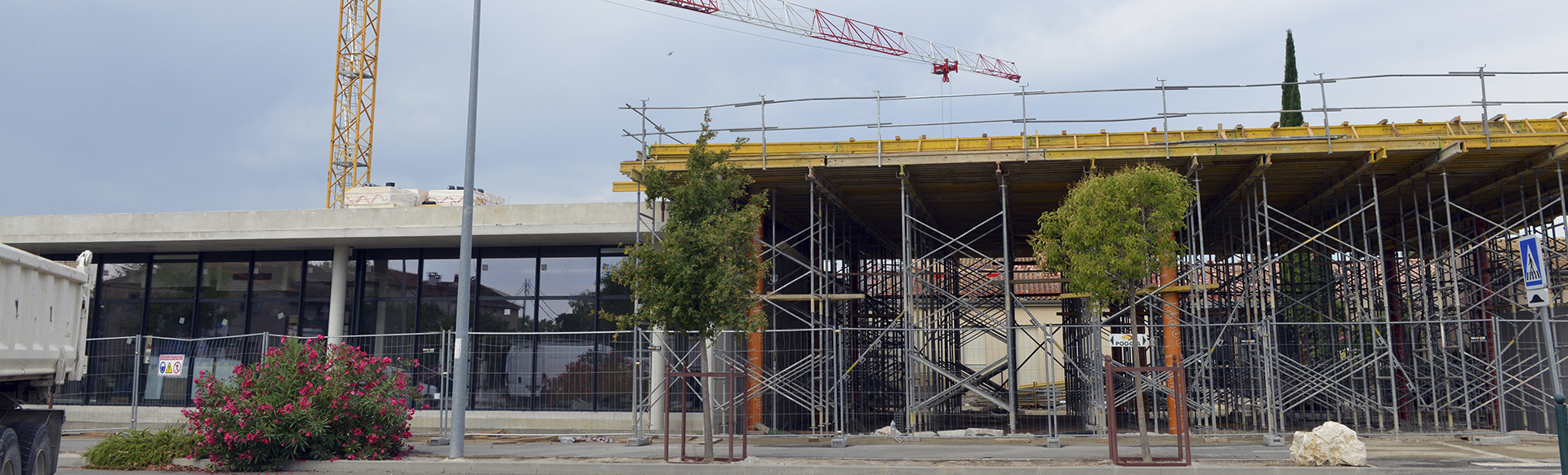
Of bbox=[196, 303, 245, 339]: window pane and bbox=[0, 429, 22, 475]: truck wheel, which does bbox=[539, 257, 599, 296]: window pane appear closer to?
bbox=[196, 303, 245, 339]: window pane

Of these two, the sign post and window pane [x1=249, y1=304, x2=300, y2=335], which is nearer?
the sign post

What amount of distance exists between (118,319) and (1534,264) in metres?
27.1

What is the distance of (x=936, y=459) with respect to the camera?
44.0 ft

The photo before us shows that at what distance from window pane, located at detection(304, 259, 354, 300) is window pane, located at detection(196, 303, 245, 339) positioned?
5.42ft

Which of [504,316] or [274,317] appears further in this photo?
[274,317]

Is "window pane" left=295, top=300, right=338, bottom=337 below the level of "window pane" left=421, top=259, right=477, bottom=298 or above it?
below

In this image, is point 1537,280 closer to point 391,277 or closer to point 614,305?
point 614,305

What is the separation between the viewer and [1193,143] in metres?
16.8

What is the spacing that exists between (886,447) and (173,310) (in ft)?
58.9

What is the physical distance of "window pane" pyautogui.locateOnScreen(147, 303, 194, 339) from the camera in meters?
23.0

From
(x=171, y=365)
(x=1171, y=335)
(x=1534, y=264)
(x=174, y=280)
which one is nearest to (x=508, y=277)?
(x=171, y=365)

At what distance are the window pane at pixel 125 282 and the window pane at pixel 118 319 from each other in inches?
7.8

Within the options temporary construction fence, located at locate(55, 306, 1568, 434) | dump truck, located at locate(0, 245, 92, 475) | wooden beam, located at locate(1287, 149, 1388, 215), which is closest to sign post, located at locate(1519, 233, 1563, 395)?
wooden beam, located at locate(1287, 149, 1388, 215)

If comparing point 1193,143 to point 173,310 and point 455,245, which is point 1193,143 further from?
point 173,310
